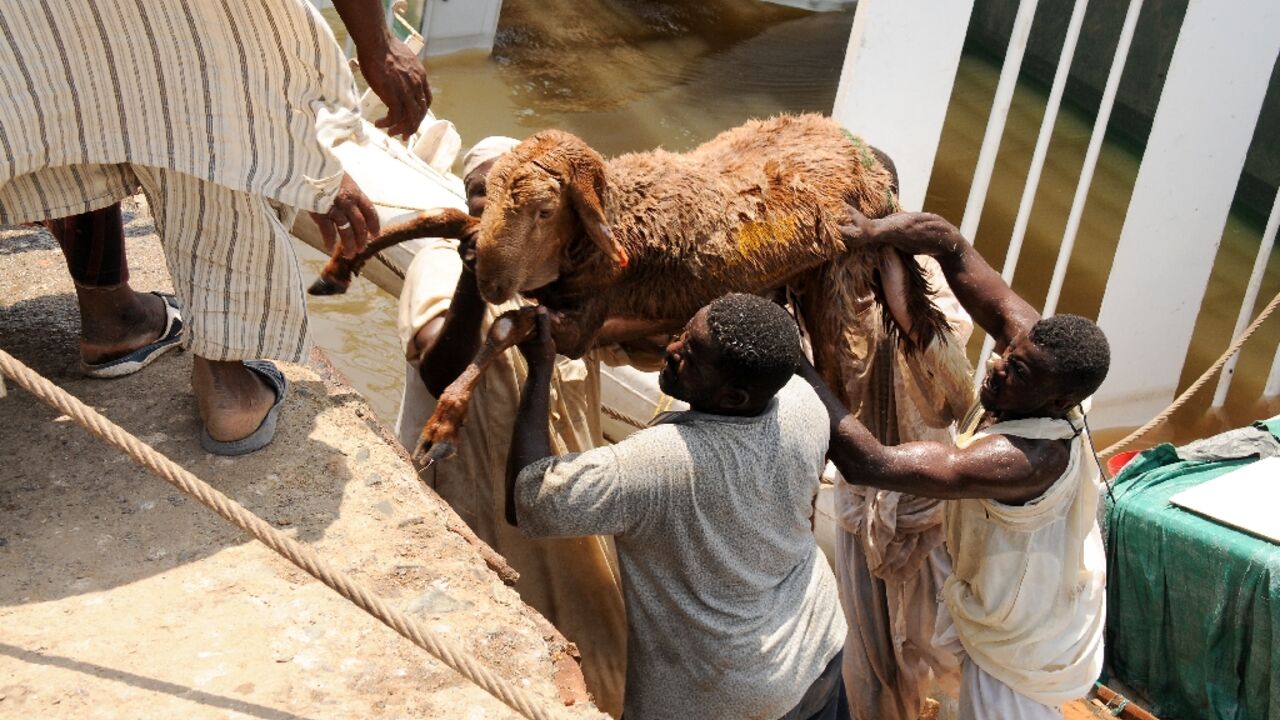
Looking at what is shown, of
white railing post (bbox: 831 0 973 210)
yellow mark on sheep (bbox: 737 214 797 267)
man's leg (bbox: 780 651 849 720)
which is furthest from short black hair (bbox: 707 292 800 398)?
white railing post (bbox: 831 0 973 210)

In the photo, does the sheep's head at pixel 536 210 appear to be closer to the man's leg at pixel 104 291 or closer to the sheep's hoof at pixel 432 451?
the sheep's hoof at pixel 432 451

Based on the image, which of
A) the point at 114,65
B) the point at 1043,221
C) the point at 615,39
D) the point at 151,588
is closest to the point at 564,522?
the point at 151,588

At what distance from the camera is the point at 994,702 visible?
390 cm

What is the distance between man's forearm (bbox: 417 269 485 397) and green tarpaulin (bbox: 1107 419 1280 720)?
138 inches

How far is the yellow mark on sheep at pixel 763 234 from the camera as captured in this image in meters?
3.16

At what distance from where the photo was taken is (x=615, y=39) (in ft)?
43.5

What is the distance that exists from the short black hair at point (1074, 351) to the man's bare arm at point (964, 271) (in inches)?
6.0

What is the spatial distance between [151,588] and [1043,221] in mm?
9161

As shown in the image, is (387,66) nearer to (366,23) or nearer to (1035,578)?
(366,23)

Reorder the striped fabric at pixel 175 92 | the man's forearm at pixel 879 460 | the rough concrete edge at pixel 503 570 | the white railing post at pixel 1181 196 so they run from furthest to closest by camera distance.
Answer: the white railing post at pixel 1181 196 → the man's forearm at pixel 879 460 → the rough concrete edge at pixel 503 570 → the striped fabric at pixel 175 92

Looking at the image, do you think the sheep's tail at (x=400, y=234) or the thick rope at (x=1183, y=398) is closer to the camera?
the sheep's tail at (x=400, y=234)

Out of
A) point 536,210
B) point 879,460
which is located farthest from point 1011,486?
point 536,210

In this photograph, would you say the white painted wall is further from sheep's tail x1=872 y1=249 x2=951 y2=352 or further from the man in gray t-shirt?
the man in gray t-shirt

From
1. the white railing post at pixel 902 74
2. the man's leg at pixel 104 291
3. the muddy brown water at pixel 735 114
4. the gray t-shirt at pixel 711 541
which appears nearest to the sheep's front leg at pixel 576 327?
the gray t-shirt at pixel 711 541
